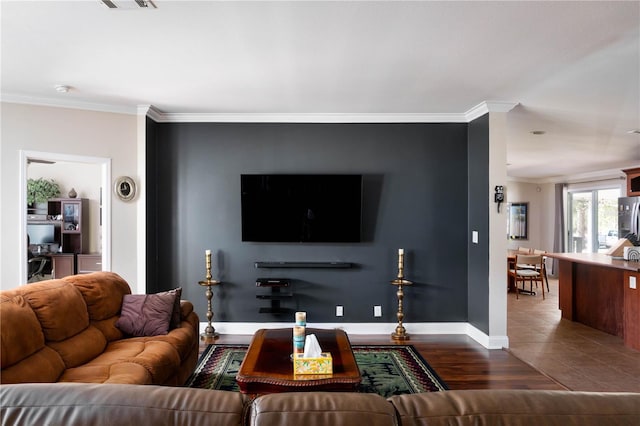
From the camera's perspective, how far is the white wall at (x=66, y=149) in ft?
12.4

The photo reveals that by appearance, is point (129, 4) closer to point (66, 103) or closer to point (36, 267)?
point (66, 103)

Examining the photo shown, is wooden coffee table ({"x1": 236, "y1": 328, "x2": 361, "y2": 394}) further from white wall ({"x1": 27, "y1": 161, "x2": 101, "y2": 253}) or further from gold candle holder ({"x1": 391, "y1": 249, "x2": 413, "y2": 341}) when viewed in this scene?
white wall ({"x1": 27, "y1": 161, "x2": 101, "y2": 253})

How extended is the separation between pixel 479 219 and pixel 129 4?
3.84 metres

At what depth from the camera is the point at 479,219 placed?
14.3 ft

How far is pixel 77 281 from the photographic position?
2.83 meters

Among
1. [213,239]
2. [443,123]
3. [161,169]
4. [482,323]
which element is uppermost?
[443,123]

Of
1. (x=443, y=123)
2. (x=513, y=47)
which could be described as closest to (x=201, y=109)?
(x=443, y=123)

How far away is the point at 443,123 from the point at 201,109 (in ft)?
9.42

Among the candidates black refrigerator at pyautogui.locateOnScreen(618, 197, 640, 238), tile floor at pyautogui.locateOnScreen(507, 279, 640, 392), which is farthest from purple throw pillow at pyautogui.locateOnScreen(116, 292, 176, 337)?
black refrigerator at pyautogui.locateOnScreen(618, 197, 640, 238)

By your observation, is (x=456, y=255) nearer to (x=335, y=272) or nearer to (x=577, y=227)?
(x=335, y=272)

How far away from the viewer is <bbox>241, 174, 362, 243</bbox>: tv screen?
4453 millimetres

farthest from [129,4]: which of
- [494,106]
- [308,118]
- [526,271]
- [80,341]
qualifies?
[526,271]

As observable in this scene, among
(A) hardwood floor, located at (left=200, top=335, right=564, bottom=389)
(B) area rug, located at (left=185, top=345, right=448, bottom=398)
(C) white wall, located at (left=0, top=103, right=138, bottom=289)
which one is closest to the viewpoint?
(B) area rug, located at (left=185, top=345, right=448, bottom=398)

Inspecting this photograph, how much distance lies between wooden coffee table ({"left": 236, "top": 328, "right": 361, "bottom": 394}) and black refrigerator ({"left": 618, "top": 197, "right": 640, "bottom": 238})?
687cm
